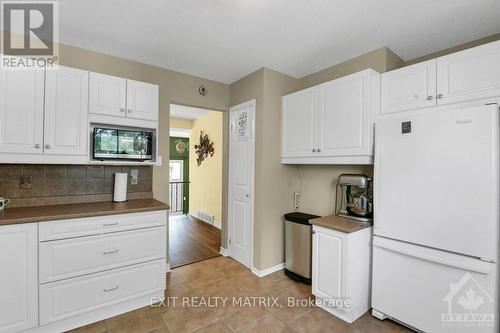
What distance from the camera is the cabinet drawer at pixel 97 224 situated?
1.75m

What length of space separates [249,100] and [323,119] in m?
1.03

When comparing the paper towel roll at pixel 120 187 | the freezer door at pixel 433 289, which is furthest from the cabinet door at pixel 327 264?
the paper towel roll at pixel 120 187

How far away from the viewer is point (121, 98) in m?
2.27

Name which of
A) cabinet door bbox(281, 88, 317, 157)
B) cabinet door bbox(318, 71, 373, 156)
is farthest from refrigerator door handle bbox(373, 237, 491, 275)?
cabinet door bbox(281, 88, 317, 157)

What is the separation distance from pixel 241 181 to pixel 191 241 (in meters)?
1.63

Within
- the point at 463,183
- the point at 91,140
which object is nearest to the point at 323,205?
the point at 463,183

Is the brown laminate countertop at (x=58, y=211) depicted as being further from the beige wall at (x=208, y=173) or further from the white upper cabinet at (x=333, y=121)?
the beige wall at (x=208, y=173)

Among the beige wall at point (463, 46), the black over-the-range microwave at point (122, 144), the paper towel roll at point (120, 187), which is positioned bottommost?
the paper towel roll at point (120, 187)

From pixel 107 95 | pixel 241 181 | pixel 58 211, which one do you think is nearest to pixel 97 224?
pixel 58 211

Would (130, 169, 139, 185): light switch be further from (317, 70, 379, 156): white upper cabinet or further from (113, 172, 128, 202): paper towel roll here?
(317, 70, 379, 156): white upper cabinet

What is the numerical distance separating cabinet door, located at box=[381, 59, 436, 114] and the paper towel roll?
2661 mm

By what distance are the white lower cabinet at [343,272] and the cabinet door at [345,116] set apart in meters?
0.79

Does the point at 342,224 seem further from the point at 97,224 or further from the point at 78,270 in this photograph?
the point at 78,270

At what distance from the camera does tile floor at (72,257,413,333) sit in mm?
1888
